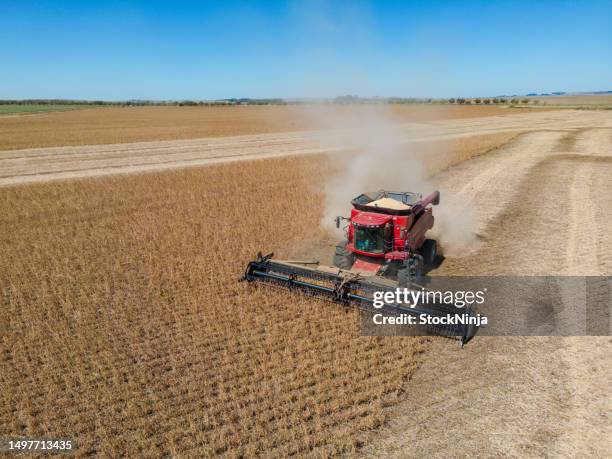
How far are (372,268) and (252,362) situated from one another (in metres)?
3.68

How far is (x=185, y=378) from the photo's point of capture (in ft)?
22.4

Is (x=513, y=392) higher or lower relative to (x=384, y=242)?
lower

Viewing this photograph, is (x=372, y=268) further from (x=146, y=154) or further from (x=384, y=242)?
(x=146, y=154)

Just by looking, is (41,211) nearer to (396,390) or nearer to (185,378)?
(185,378)

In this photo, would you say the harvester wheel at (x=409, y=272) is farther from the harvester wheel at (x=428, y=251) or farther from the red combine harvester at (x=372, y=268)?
the harvester wheel at (x=428, y=251)

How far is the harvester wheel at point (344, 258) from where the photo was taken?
1013 cm

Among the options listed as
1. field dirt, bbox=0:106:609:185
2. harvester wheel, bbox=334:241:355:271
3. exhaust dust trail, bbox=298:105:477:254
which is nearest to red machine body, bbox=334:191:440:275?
harvester wheel, bbox=334:241:355:271

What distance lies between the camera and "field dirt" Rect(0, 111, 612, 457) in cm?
568

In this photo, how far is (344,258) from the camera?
10.2m

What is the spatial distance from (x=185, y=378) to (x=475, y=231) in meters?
10.9

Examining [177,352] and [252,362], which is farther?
[177,352]

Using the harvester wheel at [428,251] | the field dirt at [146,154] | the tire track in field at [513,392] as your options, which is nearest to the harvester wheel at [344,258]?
the harvester wheel at [428,251]

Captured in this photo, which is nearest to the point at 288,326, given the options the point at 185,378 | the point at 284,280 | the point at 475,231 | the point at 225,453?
the point at 284,280

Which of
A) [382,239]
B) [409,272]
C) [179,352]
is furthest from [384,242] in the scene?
[179,352]
